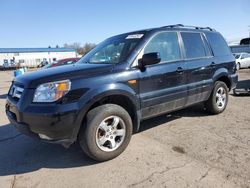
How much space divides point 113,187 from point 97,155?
69 cm

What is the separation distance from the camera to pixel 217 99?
6.08 metres

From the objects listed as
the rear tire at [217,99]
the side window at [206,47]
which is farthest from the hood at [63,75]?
the rear tire at [217,99]

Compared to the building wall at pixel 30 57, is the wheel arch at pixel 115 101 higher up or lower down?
lower down

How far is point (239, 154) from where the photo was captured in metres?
3.85

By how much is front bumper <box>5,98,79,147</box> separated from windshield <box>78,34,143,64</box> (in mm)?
1346

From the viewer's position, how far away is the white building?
71312mm

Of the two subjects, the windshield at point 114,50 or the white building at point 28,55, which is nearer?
the windshield at point 114,50

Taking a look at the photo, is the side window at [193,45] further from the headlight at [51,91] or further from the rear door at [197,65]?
the headlight at [51,91]

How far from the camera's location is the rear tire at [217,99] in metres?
5.88

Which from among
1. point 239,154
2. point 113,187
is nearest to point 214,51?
point 239,154

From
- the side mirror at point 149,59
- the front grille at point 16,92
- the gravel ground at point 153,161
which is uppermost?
the side mirror at point 149,59

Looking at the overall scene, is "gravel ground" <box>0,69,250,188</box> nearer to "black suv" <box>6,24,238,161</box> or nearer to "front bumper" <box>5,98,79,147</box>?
"black suv" <box>6,24,238,161</box>

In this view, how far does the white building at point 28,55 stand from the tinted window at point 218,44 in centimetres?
7064

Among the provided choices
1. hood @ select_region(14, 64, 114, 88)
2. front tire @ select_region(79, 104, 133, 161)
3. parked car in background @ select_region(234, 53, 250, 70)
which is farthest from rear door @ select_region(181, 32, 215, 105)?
parked car in background @ select_region(234, 53, 250, 70)
